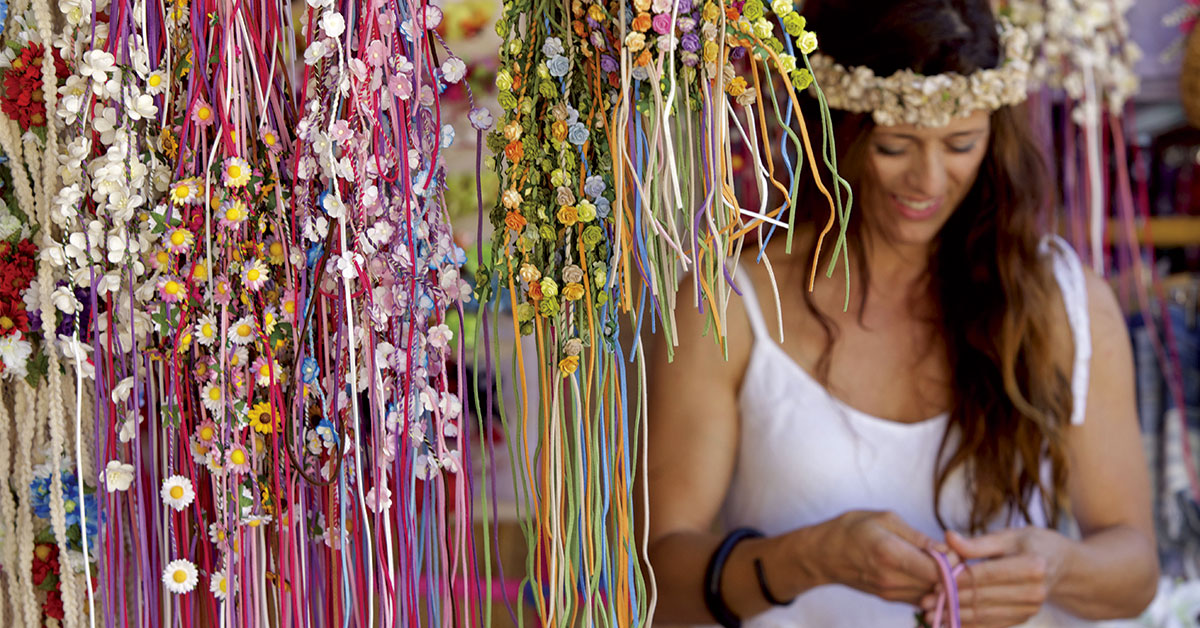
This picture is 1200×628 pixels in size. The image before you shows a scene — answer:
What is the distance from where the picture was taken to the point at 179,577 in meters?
0.71

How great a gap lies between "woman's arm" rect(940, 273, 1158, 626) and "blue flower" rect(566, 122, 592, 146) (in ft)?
2.39

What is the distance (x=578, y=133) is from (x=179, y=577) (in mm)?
475

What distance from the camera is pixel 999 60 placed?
1.01 m

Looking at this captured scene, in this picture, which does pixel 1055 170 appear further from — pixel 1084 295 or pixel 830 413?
pixel 830 413

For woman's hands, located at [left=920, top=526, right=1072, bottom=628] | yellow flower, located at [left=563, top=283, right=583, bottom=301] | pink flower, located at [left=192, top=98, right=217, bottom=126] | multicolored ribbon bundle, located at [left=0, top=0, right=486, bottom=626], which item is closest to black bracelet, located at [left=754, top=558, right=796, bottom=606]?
woman's hands, located at [left=920, top=526, right=1072, bottom=628]

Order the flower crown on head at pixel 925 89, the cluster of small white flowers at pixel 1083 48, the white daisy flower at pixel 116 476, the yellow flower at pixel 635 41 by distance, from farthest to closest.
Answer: the cluster of small white flowers at pixel 1083 48 → the flower crown on head at pixel 925 89 → the white daisy flower at pixel 116 476 → the yellow flower at pixel 635 41

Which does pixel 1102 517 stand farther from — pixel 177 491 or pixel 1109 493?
pixel 177 491

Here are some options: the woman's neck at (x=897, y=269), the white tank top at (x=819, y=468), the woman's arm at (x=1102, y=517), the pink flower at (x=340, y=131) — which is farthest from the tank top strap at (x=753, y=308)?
the pink flower at (x=340, y=131)

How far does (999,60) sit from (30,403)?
104 cm

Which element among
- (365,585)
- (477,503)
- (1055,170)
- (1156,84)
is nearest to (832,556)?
(477,503)

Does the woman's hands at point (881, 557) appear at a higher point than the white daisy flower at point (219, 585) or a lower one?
lower

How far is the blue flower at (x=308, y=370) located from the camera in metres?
0.69

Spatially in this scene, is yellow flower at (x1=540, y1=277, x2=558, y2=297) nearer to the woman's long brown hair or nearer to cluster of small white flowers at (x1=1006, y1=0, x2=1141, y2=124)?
the woman's long brown hair

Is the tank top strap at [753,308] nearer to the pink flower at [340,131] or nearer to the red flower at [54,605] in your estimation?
the pink flower at [340,131]
